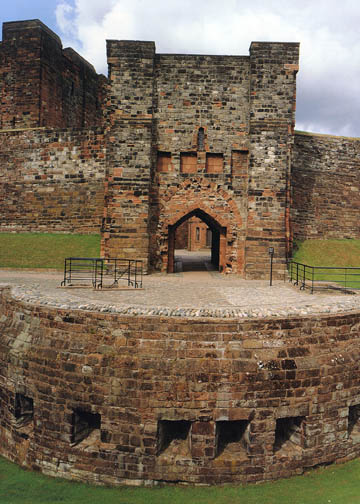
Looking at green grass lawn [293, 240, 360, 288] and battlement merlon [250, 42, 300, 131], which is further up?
battlement merlon [250, 42, 300, 131]

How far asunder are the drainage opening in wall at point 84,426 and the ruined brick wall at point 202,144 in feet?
22.8

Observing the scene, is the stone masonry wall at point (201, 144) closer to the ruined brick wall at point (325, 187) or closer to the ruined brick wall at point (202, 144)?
the ruined brick wall at point (202, 144)

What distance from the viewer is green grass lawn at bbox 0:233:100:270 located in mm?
13570

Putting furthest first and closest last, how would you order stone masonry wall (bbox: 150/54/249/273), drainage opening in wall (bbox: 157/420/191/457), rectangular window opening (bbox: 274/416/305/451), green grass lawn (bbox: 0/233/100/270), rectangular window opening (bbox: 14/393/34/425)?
1. green grass lawn (bbox: 0/233/100/270)
2. stone masonry wall (bbox: 150/54/249/273)
3. rectangular window opening (bbox: 14/393/34/425)
4. rectangular window opening (bbox: 274/416/305/451)
5. drainage opening in wall (bbox: 157/420/191/457)

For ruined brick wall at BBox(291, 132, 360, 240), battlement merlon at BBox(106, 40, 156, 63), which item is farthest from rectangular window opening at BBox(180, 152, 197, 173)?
ruined brick wall at BBox(291, 132, 360, 240)

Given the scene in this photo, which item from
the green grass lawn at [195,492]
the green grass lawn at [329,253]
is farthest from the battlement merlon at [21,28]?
the green grass lawn at [195,492]

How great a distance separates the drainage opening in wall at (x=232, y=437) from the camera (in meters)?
6.29

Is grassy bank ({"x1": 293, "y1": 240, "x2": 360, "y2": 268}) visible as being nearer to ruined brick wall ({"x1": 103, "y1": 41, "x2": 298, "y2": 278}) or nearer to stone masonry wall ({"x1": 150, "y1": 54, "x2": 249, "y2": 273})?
ruined brick wall ({"x1": 103, "y1": 41, "x2": 298, "y2": 278})

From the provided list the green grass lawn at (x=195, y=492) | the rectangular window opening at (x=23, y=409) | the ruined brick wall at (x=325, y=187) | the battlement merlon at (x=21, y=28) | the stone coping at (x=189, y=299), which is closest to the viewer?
the green grass lawn at (x=195, y=492)

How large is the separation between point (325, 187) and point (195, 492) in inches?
600

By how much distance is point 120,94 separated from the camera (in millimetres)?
13000

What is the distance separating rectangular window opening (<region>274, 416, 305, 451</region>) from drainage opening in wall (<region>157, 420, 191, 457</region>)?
1689mm

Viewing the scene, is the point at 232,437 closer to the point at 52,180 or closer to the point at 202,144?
the point at 202,144

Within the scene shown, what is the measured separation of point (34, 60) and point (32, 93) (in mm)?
1806
